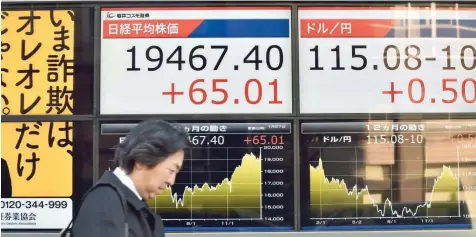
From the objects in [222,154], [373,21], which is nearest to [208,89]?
[222,154]

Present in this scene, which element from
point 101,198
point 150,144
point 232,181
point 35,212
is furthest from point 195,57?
point 101,198

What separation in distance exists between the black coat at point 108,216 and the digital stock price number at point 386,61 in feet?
11.1

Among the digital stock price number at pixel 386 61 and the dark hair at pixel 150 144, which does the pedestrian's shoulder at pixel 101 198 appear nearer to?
the dark hair at pixel 150 144

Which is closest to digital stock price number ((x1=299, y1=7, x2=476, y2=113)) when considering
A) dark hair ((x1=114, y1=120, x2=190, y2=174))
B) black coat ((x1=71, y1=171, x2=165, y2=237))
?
dark hair ((x1=114, y1=120, x2=190, y2=174))

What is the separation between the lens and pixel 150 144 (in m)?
2.34

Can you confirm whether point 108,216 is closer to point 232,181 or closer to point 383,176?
point 232,181

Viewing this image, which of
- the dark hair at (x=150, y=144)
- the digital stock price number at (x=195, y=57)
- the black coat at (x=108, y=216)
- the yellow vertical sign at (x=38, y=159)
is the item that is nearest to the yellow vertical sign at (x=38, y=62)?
the yellow vertical sign at (x=38, y=159)

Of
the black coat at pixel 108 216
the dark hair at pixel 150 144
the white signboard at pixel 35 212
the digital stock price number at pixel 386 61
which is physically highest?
the digital stock price number at pixel 386 61

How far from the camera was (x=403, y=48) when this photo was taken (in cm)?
558

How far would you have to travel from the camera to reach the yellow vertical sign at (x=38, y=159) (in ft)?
18.0

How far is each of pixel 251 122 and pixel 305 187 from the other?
73 cm

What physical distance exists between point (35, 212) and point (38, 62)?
51.2 inches

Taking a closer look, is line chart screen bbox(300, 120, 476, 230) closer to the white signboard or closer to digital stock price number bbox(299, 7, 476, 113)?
digital stock price number bbox(299, 7, 476, 113)

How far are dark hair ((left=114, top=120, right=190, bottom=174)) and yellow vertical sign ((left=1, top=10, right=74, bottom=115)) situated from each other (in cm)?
329
